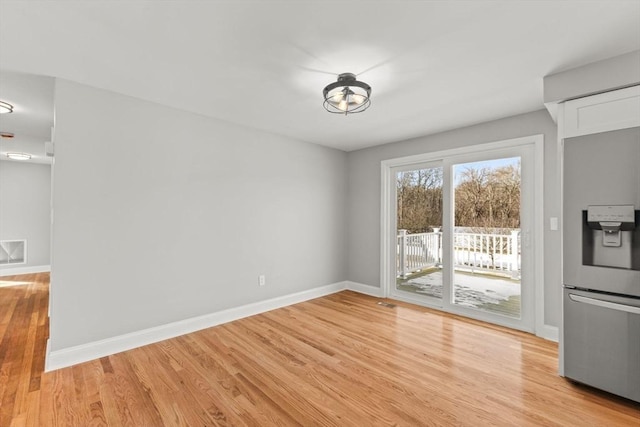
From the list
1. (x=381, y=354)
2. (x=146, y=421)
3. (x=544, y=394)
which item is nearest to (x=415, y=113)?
(x=381, y=354)

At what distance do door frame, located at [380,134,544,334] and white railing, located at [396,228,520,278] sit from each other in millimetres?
187

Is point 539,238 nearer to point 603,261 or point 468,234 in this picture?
point 468,234

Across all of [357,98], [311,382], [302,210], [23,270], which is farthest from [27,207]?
[357,98]

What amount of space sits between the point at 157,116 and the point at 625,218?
419 centimetres

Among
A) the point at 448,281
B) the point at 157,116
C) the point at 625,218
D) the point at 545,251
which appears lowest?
the point at 448,281

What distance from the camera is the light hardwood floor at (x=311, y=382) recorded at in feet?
6.09

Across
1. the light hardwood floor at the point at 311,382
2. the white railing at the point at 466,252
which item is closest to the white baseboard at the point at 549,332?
the light hardwood floor at the point at 311,382

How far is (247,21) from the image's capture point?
1.75 metres

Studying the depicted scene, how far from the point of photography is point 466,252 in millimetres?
3838

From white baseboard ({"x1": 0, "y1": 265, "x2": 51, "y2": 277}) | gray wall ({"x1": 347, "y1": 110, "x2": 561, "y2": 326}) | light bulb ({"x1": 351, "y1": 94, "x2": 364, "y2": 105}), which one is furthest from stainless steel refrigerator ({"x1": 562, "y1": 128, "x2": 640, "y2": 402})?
white baseboard ({"x1": 0, "y1": 265, "x2": 51, "y2": 277})

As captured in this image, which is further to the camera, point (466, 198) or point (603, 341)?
point (466, 198)

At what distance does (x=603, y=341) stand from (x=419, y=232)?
246 cm

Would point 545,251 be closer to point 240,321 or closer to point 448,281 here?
point 448,281

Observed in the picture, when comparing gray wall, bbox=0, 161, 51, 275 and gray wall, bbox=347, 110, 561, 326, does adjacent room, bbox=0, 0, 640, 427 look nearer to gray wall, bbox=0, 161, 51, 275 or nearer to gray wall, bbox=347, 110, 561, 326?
gray wall, bbox=347, 110, 561, 326
